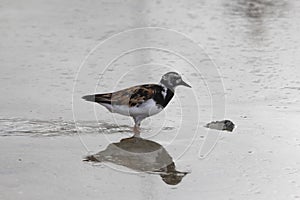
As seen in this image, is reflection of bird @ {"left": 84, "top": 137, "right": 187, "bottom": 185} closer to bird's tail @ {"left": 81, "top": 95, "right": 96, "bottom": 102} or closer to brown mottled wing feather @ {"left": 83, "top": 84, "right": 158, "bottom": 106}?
brown mottled wing feather @ {"left": 83, "top": 84, "right": 158, "bottom": 106}

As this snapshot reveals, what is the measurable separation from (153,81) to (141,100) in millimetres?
1346

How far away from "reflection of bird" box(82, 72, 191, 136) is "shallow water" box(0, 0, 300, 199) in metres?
0.17

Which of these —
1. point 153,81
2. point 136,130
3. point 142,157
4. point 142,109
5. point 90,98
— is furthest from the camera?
point 153,81

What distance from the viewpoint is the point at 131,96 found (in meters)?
5.74

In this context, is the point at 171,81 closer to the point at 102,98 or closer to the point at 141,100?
the point at 141,100

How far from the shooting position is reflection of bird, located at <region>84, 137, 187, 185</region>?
16.5 ft

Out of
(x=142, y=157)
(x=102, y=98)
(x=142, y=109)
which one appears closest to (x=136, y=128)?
(x=142, y=109)

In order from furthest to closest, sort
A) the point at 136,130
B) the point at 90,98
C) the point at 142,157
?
the point at 90,98 < the point at 136,130 < the point at 142,157

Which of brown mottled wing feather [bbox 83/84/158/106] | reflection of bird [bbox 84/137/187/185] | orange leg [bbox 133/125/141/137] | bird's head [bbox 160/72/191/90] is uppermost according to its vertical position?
bird's head [bbox 160/72/191/90]

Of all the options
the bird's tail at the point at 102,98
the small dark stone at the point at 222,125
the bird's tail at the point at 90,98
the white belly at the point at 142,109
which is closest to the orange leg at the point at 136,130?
the white belly at the point at 142,109

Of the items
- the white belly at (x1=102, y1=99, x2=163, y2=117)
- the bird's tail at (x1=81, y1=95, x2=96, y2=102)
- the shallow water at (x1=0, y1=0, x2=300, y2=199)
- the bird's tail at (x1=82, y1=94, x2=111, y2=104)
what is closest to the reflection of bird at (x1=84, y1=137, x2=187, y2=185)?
the shallow water at (x1=0, y1=0, x2=300, y2=199)

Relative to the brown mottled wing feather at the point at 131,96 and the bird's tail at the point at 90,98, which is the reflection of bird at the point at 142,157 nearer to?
the brown mottled wing feather at the point at 131,96

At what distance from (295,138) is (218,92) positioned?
1.22 m

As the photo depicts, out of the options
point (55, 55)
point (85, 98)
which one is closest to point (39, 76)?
point (55, 55)
